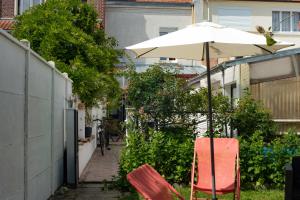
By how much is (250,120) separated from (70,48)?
815 centimetres

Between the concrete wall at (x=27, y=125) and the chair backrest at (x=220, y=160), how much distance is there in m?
2.58

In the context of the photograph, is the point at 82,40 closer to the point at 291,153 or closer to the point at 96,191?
the point at 96,191

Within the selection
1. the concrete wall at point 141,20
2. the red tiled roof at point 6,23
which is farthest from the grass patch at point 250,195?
the concrete wall at point 141,20

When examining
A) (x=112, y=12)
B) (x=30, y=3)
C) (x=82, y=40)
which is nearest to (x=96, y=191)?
(x=82, y=40)

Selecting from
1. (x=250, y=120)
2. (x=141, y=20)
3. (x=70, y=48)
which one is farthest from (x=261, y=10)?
(x=250, y=120)

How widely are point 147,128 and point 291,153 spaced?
9.56 ft

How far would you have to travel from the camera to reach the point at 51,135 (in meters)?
9.27

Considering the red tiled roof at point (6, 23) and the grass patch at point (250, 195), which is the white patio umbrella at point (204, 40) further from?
the red tiled roof at point (6, 23)

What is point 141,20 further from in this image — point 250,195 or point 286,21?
point 250,195

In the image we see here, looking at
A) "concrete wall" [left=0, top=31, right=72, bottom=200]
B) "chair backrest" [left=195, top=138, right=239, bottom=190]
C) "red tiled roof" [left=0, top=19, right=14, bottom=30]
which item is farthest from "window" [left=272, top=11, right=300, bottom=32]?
"chair backrest" [left=195, top=138, right=239, bottom=190]

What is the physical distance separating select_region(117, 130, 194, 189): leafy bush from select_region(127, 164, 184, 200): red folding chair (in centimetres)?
373

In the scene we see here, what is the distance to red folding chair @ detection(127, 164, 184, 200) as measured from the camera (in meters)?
4.94

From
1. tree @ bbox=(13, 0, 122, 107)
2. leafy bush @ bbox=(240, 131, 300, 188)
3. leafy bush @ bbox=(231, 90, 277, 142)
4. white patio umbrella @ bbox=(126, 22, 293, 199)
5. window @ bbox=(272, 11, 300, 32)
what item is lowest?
leafy bush @ bbox=(240, 131, 300, 188)

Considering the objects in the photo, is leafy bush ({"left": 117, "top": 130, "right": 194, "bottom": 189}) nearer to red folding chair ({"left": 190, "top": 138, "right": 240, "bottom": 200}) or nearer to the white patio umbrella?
red folding chair ({"left": 190, "top": 138, "right": 240, "bottom": 200})
